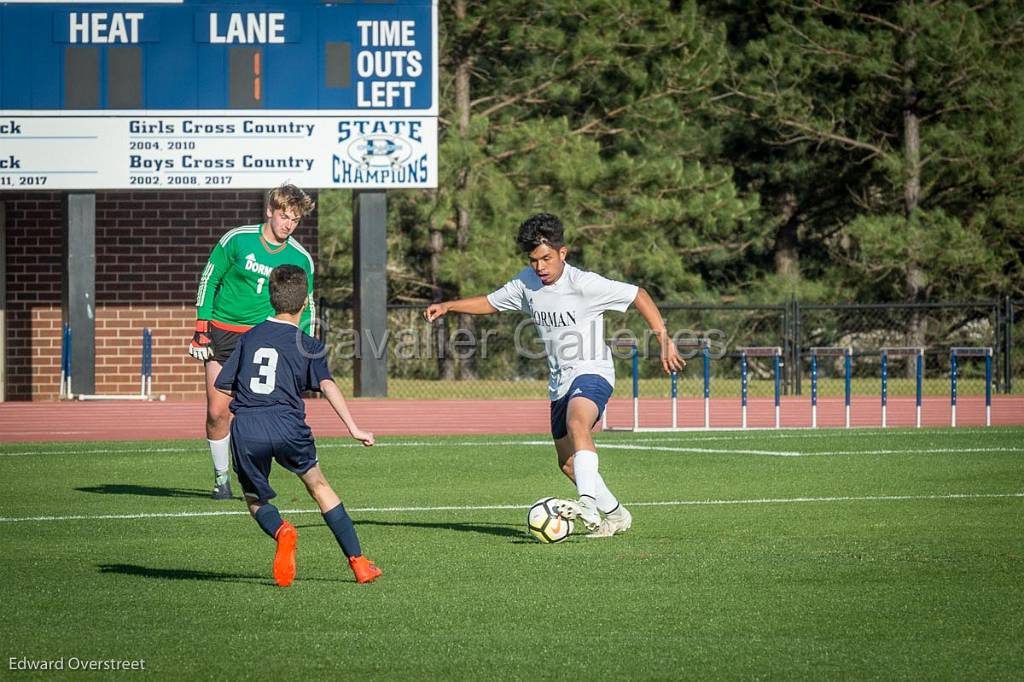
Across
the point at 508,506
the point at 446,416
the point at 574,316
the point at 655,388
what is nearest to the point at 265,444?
the point at 574,316

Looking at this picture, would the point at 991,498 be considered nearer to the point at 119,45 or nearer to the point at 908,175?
the point at 119,45

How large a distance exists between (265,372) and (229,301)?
3.98m

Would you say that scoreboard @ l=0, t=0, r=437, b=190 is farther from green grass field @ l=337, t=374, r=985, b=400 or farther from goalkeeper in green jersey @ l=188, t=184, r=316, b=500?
goalkeeper in green jersey @ l=188, t=184, r=316, b=500

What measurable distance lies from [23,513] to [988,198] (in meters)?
28.6

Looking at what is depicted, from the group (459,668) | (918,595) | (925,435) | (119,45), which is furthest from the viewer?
(119,45)

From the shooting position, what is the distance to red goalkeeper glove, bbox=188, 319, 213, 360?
440 inches

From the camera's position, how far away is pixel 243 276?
1121cm

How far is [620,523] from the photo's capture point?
9227 mm

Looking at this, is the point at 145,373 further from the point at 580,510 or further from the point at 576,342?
the point at 580,510

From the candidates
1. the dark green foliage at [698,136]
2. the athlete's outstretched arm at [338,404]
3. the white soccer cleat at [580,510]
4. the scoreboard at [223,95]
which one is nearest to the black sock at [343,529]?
the athlete's outstretched arm at [338,404]

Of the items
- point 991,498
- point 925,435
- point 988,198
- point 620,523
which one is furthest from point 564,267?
point 988,198

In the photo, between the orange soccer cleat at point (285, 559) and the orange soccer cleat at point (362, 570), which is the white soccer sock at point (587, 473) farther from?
the orange soccer cleat at point (285, 559)

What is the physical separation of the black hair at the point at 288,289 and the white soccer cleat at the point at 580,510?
2.24 m

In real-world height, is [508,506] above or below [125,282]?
below
